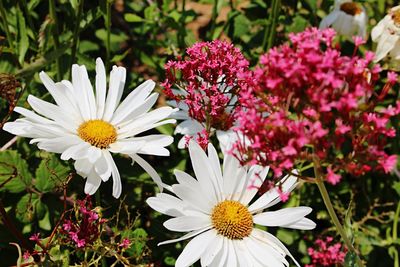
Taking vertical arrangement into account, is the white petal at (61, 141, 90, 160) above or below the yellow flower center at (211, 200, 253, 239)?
above

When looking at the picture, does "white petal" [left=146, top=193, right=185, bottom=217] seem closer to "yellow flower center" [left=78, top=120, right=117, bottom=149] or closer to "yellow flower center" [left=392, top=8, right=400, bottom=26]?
"yellow flower center" [left=78, top=120, right=117, bottom=149]

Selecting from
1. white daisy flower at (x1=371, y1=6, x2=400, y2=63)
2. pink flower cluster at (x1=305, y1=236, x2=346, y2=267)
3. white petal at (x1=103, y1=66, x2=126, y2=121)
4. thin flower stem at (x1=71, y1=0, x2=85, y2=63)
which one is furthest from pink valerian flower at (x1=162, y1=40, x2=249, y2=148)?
white daisy flower at (x1=371, y1=6, x2=400, y2=63)

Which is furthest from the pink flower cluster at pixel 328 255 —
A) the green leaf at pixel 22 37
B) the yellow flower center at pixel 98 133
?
the green leaf at pixel 22 37

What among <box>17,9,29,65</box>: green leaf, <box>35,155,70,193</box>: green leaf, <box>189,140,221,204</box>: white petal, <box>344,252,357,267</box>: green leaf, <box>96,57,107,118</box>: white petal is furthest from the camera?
<box>17,9,29,65</box>: green leaf

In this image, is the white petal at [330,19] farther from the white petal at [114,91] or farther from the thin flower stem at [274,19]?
the white petal at [114,91]

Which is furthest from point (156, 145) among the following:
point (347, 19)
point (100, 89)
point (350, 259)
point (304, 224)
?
point (347, 19)
